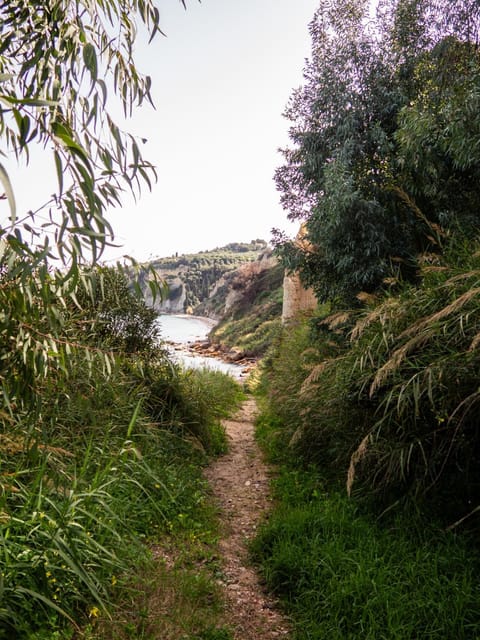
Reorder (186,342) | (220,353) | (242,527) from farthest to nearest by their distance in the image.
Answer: (186,342)
(220,353)
(242,527)

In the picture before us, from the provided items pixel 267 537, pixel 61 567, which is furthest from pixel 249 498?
pixel 61 567

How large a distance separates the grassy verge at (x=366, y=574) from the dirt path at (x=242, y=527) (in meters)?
0.13

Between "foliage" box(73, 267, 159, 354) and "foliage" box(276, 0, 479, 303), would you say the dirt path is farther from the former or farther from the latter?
"foliage" box(276, 0, 479, 303)

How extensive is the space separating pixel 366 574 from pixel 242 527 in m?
1.51

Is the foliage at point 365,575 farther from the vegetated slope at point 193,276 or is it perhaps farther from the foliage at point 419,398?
the vegetated slope at point 193,276

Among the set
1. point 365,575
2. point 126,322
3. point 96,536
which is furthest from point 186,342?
point 365,575

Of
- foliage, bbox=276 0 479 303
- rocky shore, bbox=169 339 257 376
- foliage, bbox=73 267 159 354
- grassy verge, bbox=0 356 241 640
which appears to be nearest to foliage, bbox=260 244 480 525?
grassy verge, bbox=0 356 241 640

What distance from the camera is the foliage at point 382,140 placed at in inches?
212

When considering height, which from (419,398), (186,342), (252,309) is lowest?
(186,342)

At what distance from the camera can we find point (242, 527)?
4027 mm

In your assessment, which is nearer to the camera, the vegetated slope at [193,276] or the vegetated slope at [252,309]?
the vegetated slope at [252,309]

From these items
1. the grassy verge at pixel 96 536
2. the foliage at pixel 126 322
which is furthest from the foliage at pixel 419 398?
the foliage at pixel 126 322

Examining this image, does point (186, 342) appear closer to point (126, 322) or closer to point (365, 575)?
point (126, 322)

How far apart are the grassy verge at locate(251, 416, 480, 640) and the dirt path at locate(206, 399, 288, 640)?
128 mm
